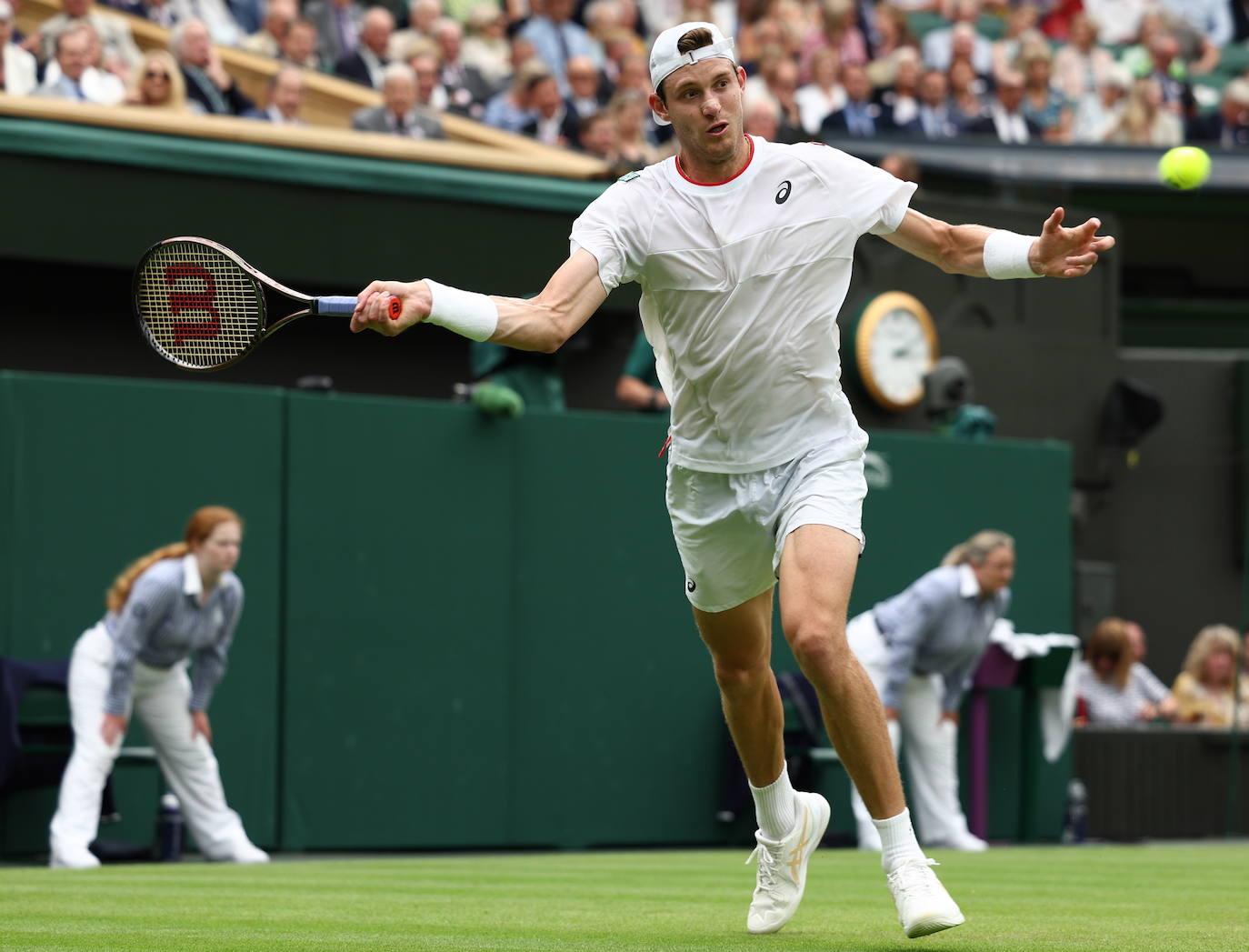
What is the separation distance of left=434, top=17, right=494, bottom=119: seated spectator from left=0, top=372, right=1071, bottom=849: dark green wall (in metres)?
3.48

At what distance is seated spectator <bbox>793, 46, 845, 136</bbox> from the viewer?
16734 mm

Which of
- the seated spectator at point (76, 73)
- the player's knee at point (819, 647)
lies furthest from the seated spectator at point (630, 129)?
the player's knee at point (819, 647)

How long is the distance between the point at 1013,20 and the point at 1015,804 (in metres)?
8.45

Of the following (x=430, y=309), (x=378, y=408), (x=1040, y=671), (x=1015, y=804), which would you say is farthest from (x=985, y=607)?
(x=430, y=309)

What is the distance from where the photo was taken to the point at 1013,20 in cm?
1944

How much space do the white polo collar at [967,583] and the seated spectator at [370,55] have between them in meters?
5.72

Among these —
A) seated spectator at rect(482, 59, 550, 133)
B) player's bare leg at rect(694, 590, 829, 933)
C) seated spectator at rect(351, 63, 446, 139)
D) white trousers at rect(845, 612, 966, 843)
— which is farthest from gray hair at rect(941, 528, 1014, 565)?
player's bare leg at rect(694, 590, 829, 933)

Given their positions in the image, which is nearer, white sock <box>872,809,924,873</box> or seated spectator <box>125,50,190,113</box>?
white sock <box>872,809,924,873</box>

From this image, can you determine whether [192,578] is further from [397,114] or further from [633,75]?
[633,75]

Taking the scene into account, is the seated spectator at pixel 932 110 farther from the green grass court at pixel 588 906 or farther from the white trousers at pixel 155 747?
the white trousers at pixel 155 747

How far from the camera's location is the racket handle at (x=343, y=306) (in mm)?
4660

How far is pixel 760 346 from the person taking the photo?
18.4 ft

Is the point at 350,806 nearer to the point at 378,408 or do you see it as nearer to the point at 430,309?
the point at 378,408

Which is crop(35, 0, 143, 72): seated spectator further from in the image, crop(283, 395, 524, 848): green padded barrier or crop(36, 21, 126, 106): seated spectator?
crop(283, 395, 524, 848): green padded barrier
